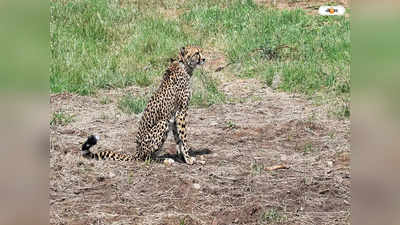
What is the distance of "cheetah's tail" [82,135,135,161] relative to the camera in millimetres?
3886

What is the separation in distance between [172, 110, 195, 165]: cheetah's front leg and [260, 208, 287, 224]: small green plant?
0.60 meters

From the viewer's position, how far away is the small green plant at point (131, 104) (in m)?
4.20

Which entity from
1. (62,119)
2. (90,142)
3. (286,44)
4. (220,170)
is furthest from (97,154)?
(286,44)

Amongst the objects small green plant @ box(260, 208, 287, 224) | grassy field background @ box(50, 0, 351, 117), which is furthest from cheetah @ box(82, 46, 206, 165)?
small green plant @ box(260, 208, 287, 224)

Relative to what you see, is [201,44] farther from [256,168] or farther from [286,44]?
[256,168]

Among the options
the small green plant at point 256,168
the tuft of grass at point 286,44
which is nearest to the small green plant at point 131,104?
the tuft of grass at point 286,44

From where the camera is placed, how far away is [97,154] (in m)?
3.98

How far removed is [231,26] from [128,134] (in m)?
0.99

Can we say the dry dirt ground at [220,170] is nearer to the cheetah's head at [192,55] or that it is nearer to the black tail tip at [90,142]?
the black tail tip at [90,142]

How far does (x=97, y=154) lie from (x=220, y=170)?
0.74 meters

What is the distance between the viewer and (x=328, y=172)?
4000 mm

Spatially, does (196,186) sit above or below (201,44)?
below
